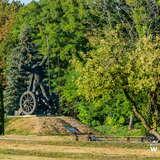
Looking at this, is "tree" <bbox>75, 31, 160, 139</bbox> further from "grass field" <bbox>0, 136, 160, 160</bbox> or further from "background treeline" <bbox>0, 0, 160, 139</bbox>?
"background treeline" <bbox>0, 0, 160, 139</bbox>

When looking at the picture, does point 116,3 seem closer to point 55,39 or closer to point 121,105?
point 55,39

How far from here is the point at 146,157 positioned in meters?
37.0

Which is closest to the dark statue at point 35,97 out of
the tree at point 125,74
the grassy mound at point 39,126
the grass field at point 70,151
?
the grassy mound at point 39,126

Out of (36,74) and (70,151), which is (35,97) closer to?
(36,74)

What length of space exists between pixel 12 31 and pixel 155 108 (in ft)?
210

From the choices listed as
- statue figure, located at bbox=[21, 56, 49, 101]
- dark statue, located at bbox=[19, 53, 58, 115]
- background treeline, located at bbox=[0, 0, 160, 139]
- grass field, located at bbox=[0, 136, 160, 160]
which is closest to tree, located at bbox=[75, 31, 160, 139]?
grass field, located at bbox=[0, 136, 160, 160]

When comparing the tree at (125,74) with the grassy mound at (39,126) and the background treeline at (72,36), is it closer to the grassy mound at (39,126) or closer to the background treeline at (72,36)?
the background treeline at (72,36)

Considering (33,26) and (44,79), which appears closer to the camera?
(44,79)

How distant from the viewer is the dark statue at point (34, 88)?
69.8 metres

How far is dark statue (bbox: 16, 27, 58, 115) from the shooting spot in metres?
69.8

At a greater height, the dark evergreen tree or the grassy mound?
the dark evergreen tree

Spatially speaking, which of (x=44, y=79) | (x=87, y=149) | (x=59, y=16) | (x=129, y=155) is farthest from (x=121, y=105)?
(x=129, y=155)

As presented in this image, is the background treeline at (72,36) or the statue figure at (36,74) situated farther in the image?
the background treeline at (72,36)

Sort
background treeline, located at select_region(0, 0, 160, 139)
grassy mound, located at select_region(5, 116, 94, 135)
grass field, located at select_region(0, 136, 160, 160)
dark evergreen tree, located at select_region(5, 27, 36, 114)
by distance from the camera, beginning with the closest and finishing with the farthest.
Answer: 1. grass field, located at select_region(0, 136, 160, 160)
2. grassy mound, located at select_region(5, 116, 94, 135)
3. background treeline, located at select_region(0, 0, 160, 139)
4. dark evergreen tree, located at select_region(5, 27, 36, 114)
